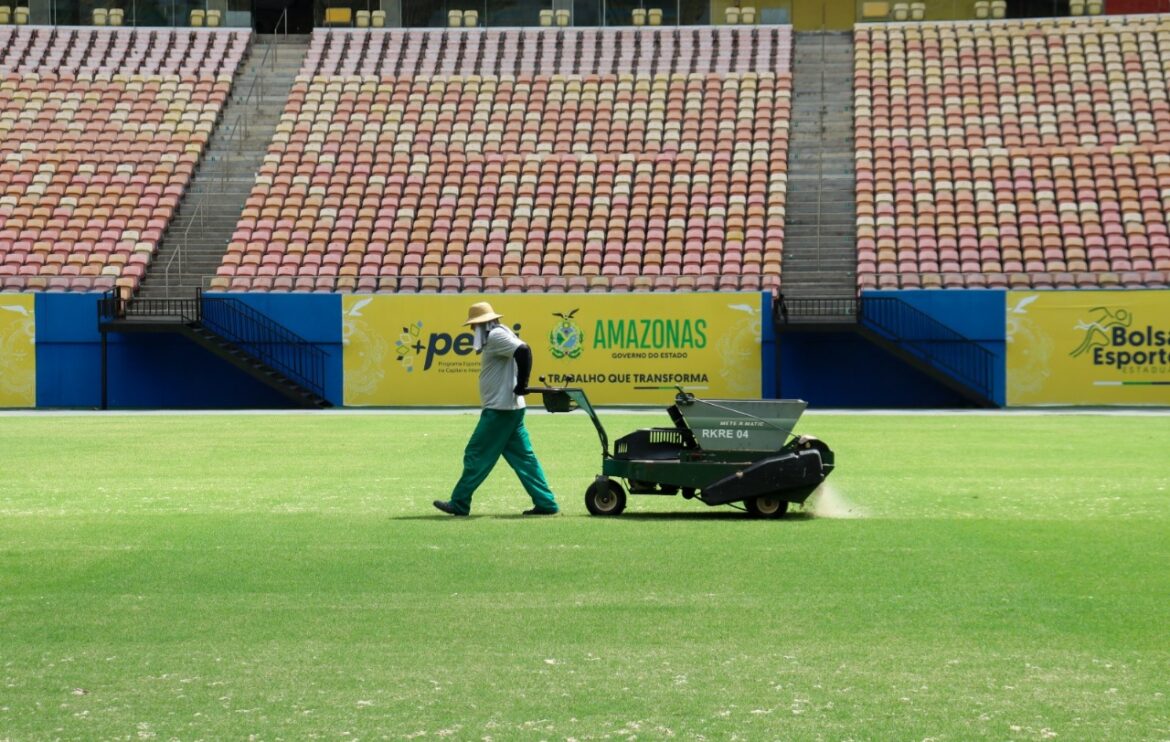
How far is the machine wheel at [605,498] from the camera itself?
1289cm

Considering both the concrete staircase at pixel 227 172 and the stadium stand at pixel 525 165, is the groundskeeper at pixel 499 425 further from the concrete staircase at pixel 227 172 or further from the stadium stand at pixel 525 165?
the concrete staircase at pixel 227 172

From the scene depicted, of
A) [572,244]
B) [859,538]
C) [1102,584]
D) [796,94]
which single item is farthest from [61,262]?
[1102,584]

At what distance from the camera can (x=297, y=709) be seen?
6.28 metres

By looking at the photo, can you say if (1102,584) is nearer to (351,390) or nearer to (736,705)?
(736,705)

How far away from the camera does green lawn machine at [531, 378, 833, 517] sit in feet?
40.7

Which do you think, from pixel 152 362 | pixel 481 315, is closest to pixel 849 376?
pixel 152 362

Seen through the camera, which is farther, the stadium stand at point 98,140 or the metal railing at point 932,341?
the stadium stand at point 98,140

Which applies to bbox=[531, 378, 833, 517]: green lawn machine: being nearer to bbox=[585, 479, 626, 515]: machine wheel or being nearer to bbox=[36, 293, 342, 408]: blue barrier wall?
bbox=[585, 479, 626, 515]: machine wheel

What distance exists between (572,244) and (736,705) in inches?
1239

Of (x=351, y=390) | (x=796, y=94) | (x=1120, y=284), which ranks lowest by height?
(x=351, y=390)

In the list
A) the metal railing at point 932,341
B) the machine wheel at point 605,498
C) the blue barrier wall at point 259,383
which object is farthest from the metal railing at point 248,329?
the machine wheel at point 605,498

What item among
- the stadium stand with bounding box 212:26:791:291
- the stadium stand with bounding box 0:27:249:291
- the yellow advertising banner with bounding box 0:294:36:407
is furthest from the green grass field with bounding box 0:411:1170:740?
the stadium stand with bounding box 0:27:249:291

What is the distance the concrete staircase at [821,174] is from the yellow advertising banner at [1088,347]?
14.0ft

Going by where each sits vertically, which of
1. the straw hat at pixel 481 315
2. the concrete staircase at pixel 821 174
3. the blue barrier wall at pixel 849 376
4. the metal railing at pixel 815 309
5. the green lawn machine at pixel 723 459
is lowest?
the blue barrier wall at pixel 849 376
